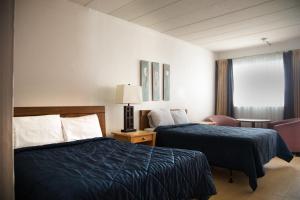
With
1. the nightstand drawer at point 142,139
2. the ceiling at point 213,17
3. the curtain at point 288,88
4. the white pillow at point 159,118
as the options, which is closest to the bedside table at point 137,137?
the nightstand drawer at point 142,139

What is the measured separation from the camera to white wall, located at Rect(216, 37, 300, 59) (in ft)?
15.8

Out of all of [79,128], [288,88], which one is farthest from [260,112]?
[79,128]

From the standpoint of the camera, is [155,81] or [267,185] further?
[155,81]

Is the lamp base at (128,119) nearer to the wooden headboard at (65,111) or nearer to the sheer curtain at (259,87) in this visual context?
the wooden headboard at (65,111)

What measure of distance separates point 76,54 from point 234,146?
2402mm

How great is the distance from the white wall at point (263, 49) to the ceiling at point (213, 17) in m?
0.24

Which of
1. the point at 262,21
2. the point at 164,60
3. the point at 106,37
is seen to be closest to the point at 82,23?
the point at 106,37

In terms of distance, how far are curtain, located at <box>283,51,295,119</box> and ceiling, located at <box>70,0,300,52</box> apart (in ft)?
1.45

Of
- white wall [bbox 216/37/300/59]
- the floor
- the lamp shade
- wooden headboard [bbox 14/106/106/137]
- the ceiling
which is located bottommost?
the floor

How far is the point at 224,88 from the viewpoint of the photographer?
18.9 ft

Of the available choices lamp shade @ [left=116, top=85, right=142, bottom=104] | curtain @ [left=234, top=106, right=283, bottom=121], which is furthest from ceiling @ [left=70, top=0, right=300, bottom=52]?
curtain @ [left=234, top=106, right=283, bottom=121]

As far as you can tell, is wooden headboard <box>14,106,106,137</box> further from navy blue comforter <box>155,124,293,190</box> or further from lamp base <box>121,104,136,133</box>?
navy blue comforter <box>155,124,293,190</box>

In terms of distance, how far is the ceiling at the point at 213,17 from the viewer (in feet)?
9.88

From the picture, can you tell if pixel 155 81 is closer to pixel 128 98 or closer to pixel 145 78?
pixel 145 78
